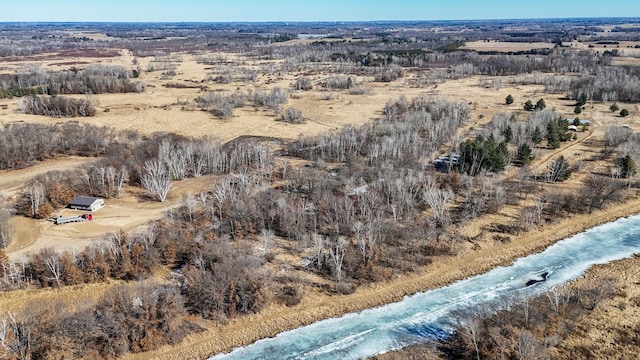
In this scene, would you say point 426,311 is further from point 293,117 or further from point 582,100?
point 582,100

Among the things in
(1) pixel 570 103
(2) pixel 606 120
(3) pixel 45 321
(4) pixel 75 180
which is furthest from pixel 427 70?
(3) pixel 45 321

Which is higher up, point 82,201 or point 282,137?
point 282,137

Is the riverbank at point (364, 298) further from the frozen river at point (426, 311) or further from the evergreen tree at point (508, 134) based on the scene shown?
the evergreen tree at point (508, 134)

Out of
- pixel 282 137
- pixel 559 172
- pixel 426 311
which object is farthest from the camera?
pixel 282 137

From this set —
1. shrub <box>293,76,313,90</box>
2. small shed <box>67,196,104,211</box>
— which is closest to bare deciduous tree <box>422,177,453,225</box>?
small shed <box>67,196,104,211</box>

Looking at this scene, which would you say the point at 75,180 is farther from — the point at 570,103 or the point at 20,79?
the point at 570,103

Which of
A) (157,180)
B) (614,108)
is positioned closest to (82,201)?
(157,180)

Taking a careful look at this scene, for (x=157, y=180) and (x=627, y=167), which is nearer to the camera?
(x=157, y=180)

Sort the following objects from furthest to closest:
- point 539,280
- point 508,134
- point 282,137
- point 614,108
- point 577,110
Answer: point 614,108, point 577,110, point 282,137, point 508,134, point 539,280

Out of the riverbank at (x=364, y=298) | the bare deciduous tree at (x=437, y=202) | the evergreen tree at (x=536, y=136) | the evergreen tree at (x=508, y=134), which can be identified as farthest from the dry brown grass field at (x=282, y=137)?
the evergreen tree at (x=508, y=134)
